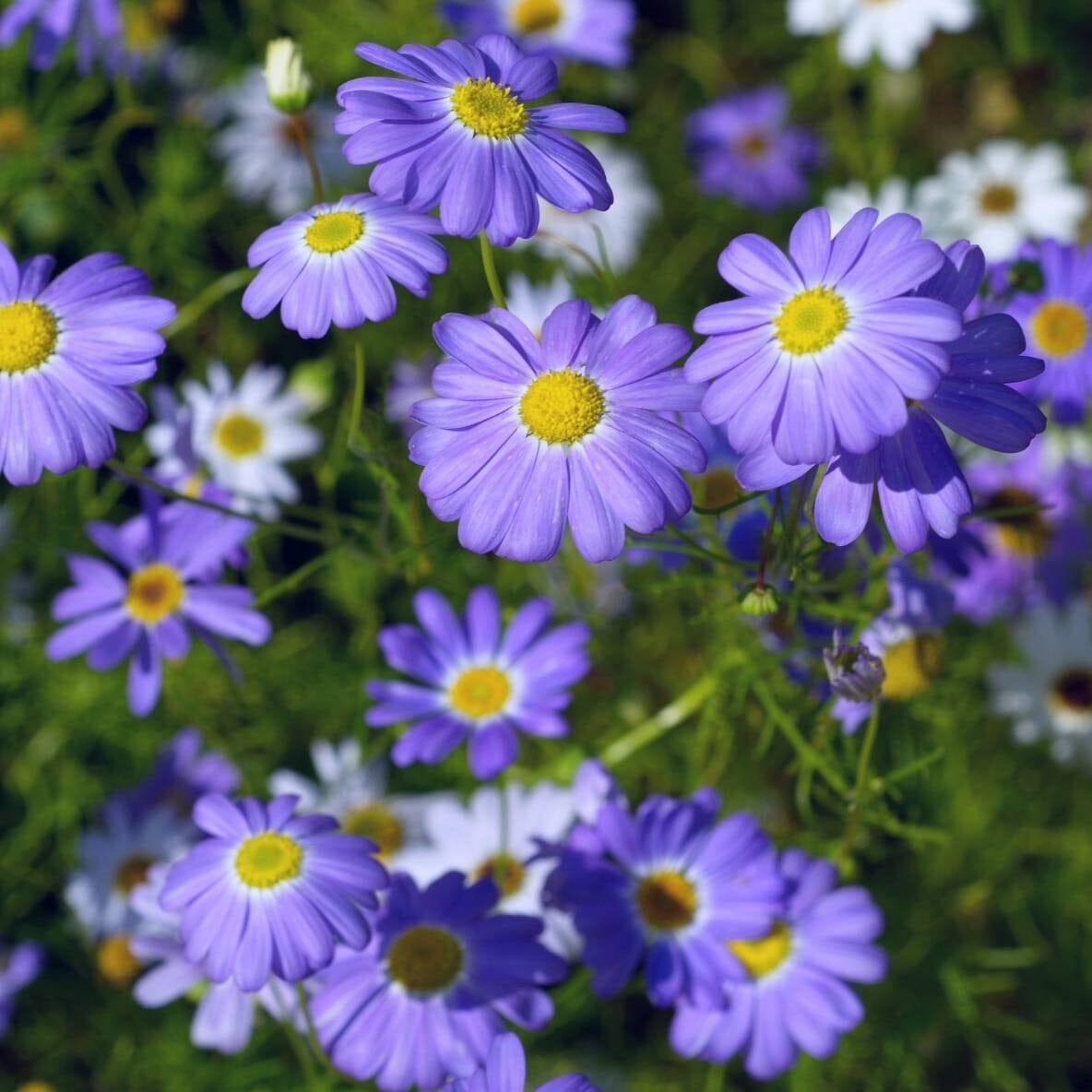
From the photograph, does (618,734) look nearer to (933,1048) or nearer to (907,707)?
(907,707)

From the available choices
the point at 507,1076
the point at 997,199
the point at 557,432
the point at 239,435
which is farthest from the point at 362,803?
the point at 997,199

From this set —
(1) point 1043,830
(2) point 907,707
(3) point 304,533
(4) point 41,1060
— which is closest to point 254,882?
(3) point 304,533

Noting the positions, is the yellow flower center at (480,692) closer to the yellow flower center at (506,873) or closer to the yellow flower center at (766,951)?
the yellow flower center at (506,873)

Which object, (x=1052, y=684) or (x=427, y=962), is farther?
(x=1052, y=684)

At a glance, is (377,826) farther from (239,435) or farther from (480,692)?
(239,435)

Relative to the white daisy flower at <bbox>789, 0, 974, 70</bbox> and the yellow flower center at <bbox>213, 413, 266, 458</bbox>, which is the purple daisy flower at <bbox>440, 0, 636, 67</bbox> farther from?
the yellow flower center at <bbox>213, 413, 266, 458</bbox>
